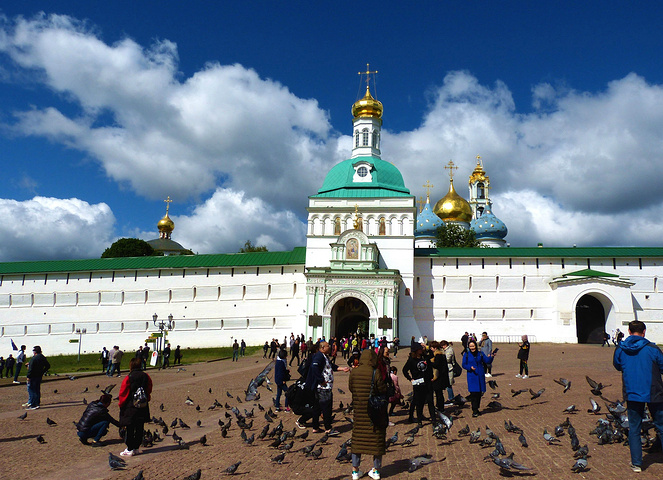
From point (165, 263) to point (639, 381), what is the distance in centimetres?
3987

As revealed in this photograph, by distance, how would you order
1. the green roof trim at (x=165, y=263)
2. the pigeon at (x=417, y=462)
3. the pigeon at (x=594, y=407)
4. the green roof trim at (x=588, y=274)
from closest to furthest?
1. the pigeon at (x=417, y=462)
2. the pigeon at (x=594, y=407)
3. the green roof trim at (x=588, y=274)
4. the green roof trim at (x=165, y=263)

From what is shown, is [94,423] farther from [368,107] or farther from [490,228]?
[490,228]

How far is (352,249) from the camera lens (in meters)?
36.0

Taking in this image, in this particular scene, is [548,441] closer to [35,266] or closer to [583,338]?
[583,338]

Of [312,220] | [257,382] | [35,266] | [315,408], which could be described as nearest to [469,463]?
[315,408]

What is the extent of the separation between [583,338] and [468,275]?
30.7 ft

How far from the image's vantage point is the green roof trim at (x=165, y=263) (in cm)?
4050

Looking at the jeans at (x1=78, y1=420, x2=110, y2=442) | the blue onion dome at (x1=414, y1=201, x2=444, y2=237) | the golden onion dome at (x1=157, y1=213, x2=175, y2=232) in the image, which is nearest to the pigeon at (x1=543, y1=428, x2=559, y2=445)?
the jeans at (x1=78, y1=420, x2=110, y2=442)

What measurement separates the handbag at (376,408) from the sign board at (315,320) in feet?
92.3

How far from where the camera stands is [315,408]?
9.00 meters

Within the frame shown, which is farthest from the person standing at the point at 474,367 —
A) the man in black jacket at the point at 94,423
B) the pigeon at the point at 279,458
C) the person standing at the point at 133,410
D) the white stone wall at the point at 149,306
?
the white stone wall at the point at 149,306

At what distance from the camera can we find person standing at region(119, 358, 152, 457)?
7.72 meters

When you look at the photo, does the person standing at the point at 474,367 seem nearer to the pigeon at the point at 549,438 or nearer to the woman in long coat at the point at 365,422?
the pigeon at the point at 549,438

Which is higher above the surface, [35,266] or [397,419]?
[35,266]
